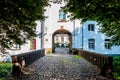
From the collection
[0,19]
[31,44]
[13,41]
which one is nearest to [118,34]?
[13,41]

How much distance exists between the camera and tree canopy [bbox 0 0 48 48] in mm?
10602

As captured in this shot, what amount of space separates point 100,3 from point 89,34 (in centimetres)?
2564

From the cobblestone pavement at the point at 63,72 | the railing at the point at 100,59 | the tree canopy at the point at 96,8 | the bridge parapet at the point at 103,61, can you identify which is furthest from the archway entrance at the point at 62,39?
the tree canopy at the point at 96,8

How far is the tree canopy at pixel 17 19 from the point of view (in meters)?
10.6

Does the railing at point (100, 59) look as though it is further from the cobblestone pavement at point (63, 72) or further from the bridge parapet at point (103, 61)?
the cobblestone pavement at point (63, 72)

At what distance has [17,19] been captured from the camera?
1162 centimetres

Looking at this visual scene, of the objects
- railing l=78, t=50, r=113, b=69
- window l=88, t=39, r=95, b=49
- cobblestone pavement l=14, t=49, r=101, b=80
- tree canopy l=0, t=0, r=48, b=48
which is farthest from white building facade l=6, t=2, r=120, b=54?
tree canopy l=0, t=0, r=48, b=48

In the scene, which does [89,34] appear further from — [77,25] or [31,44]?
[31,44]

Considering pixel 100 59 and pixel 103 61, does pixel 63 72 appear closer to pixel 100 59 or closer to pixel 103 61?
pixel 103 61

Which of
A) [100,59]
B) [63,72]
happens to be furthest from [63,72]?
[100,59]

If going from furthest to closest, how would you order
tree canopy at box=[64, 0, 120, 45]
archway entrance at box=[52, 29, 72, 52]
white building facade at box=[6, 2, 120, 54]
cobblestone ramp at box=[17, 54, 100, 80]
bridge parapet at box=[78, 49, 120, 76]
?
1. archway entrance at box=[52, 29, 72, 52]
2. white building facade at box=[6, 2, 120, 54]
3. bridge parapet at box=[78, 49, 120, 76]
4. cobblestone ramp at box=[17, 54, 100, 80]
5. tree canopy at box=[64, 0, 120, 45]

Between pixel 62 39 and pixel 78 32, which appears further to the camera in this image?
pixel 62 39

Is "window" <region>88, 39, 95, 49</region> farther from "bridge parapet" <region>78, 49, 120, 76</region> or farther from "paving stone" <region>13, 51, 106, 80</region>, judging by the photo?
"paving stone" <region>13, 51, 106, 80</region>

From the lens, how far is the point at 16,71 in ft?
40.8
